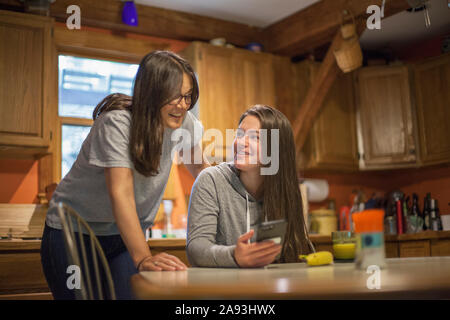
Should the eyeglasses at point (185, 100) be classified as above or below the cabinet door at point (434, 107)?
below

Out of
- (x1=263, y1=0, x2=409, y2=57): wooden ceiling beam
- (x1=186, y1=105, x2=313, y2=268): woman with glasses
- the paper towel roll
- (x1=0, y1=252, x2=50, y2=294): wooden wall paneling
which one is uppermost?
(x1=263, y1=0, x2=409, y2=57): wooden ceiling beam

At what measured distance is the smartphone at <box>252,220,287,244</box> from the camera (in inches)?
53.2

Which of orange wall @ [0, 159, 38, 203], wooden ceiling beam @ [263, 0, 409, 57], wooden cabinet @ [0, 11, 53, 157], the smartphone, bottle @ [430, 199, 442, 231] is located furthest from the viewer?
bottle @ [430, 199, 442, 231]

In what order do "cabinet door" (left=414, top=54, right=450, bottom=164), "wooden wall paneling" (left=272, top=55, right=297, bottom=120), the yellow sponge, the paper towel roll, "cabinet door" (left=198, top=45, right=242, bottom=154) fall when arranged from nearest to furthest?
the yellow sponge, "cabinet door" (left=198, top=45, right=242, bottom=154), "cabinet door" (left=414, top=54, right=450, bottom=164), "wooden wall paneling" (left=272, top=55, right=297, bottom=120), the paper towel roll

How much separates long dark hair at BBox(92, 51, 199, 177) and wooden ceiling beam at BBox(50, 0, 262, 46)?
99.0 inches

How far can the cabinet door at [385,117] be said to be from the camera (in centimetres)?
472

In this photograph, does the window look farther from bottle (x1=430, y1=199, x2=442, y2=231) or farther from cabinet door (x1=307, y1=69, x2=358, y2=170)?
bottle (x1=430, y1=199, x2=442, y2=231)

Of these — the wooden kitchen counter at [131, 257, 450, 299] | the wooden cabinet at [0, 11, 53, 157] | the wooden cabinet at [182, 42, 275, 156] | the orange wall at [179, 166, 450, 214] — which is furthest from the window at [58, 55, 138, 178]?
the wooden kitchen counter at [131, 257, 450, 299]

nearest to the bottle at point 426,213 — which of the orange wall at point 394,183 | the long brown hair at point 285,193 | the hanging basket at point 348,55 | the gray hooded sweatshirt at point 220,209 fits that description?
the orange wall at point 394,183

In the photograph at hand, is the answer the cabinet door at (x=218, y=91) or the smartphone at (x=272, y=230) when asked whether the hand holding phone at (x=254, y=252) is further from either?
the cabinet door at (x=218, y=91)

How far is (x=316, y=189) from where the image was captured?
485 cm

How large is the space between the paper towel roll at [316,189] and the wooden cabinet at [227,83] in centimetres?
85

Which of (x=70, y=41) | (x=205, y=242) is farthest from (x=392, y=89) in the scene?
(x=205, y=242)
